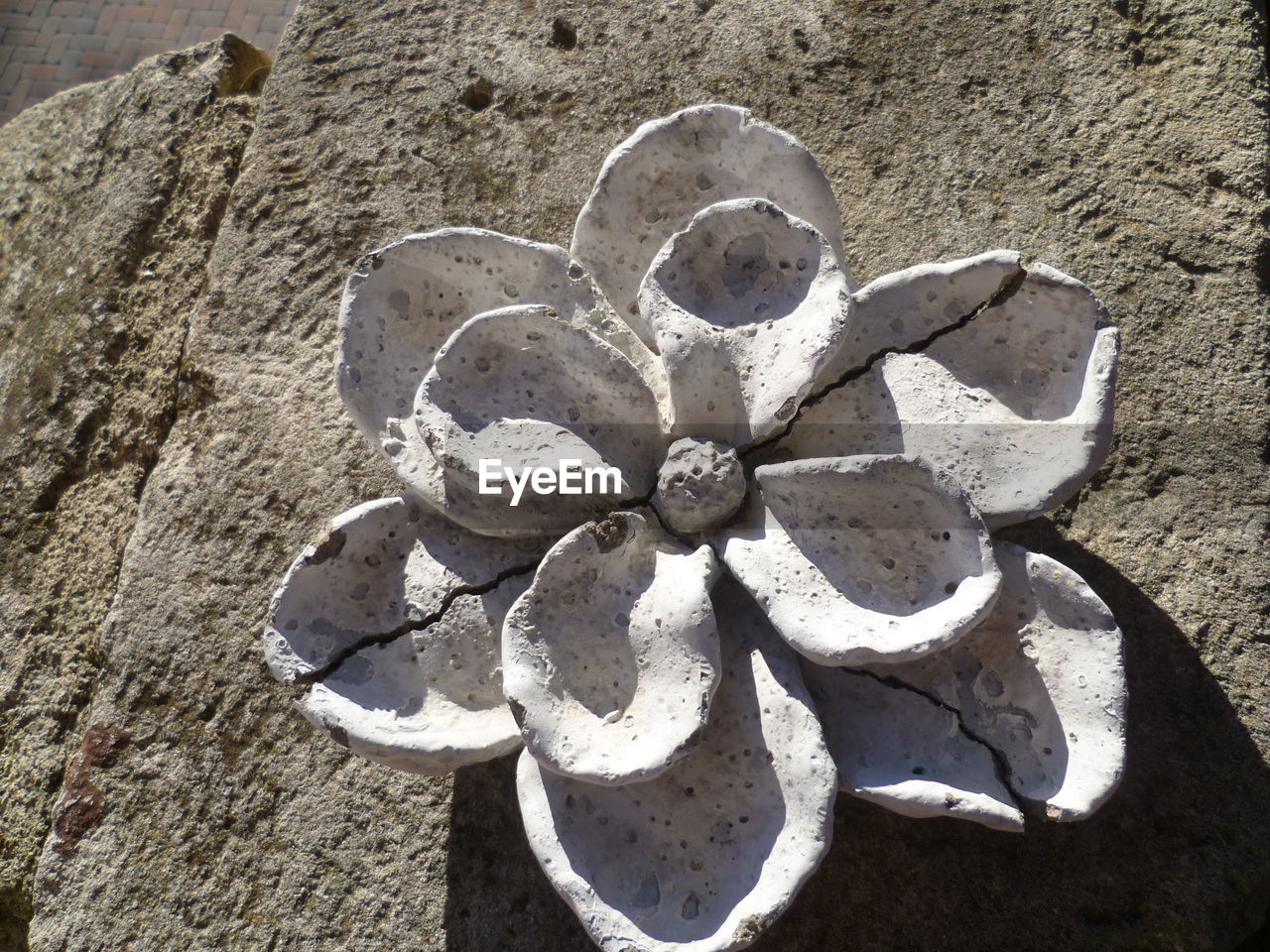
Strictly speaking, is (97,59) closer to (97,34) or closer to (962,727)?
(97,34)

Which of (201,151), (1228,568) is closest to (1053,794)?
(1228,568)

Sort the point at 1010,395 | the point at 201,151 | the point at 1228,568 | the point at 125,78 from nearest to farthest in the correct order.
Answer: the point at 1010,395
the point at 1228,568
the point at 201,151
the point at 125,78

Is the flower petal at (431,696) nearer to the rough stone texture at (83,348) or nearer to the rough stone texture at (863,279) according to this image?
the rough stone texture at (863,279)

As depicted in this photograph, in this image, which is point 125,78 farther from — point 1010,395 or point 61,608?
point 1010,395

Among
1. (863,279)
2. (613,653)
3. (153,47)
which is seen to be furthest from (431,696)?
(153,47)

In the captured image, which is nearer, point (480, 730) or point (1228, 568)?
point (480, 730)
